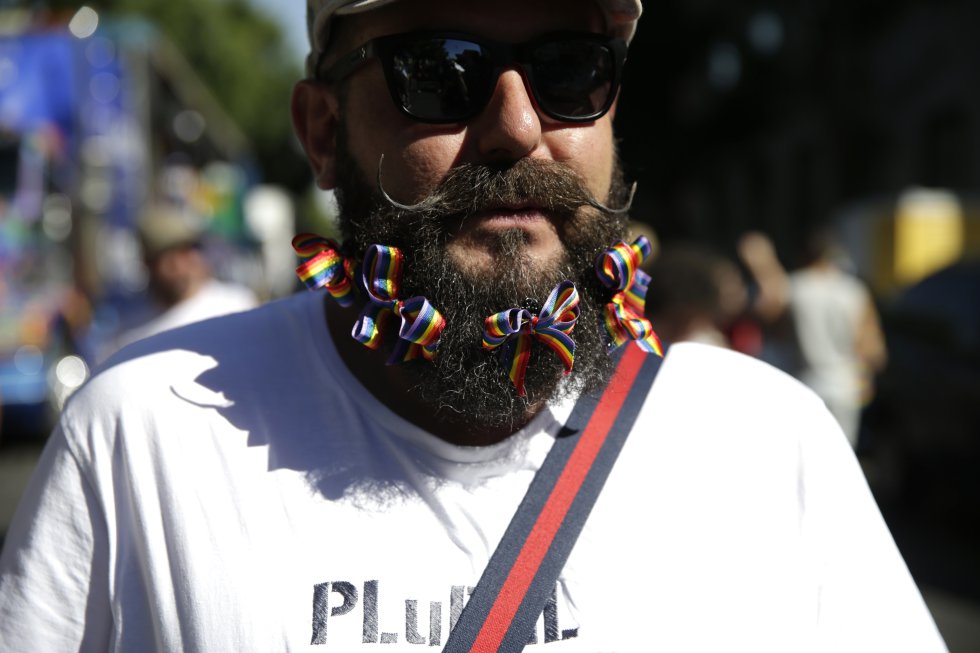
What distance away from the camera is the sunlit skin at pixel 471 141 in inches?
70.0

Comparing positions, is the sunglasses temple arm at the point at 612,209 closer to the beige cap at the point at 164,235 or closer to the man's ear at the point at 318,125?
the man's ear at the point at 318,125

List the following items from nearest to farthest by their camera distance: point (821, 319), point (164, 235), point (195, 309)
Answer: point (195, 309) → point (164, 235) → point (821, 319)

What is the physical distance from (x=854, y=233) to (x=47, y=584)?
12.5m

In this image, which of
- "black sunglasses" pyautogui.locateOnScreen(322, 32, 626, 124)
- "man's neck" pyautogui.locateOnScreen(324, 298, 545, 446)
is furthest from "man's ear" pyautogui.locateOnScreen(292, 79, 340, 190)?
"man's neck" pyautogui.locateOnScreen(324, 298, 545, 446)

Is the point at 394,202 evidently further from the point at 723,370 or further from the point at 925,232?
the point at 925,232

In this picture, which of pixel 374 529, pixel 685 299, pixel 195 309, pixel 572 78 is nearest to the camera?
pixel 374 529

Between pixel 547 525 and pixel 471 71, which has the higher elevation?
pixel 471 71

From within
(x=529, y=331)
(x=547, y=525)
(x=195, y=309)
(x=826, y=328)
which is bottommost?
(x=826, y=328)

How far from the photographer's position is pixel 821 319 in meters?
7.34

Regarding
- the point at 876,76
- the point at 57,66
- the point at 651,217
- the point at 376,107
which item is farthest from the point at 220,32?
the point at 376,107

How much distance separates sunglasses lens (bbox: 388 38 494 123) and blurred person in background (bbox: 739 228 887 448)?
5954 mm

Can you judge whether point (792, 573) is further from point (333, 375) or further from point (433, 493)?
point (333, 375)

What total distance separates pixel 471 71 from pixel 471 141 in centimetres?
12

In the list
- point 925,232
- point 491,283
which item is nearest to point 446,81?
point 491,283
